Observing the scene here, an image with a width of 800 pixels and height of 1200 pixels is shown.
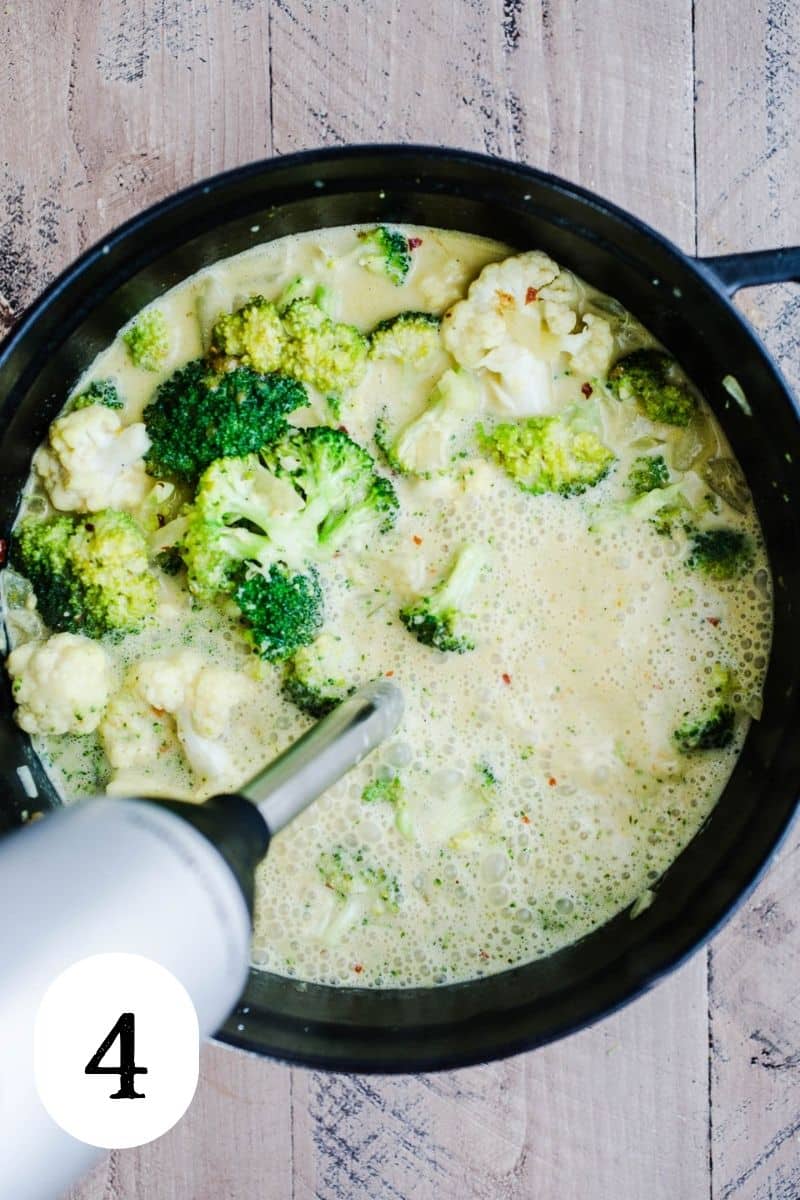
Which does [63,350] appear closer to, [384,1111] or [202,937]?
[202,937]

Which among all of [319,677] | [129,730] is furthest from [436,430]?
[129,730]

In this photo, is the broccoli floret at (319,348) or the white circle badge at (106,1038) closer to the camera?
the white circle badge at (106,1038)

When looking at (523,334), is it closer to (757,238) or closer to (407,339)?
(407,339)

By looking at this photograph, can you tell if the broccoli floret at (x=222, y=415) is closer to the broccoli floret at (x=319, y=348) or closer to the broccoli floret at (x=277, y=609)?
the broccoli floret at (x=319, y=348)

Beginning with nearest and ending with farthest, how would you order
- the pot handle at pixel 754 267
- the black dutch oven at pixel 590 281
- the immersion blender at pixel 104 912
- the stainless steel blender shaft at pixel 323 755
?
the immersion blender at pixel 104 912 < the stainless steel blender shaft at pixel 323 755 < the pot handle at pixel 754 267 < the black dutch oven at pixel 590 281

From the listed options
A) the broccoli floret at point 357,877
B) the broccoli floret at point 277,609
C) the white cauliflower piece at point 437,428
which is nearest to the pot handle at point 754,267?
the white cauliflower piece at point 437,428
